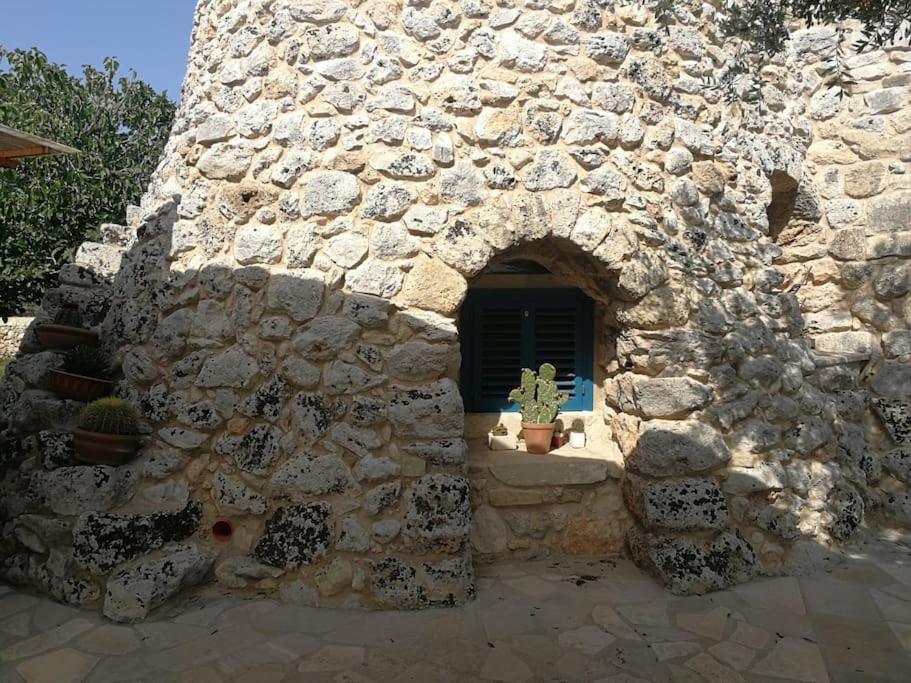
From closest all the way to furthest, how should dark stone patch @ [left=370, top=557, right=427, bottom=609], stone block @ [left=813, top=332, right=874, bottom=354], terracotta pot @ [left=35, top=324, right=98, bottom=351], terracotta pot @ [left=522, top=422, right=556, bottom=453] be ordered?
dark stone patch @ [left=370, top=557, right=427, bottom=609], terracotta pot @ [left=35, top=324, right=98, bottom=351], terracotta pot @ [left=522, top=422, right=556, bottom=453], stone block @ [left=813, top=332, right=874, bottom=354]

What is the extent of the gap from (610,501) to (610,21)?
3389 millimetres

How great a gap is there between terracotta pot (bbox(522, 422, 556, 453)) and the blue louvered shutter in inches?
21.3

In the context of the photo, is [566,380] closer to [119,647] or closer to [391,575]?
[391,575]

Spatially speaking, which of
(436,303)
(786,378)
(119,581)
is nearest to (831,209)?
(786,378)

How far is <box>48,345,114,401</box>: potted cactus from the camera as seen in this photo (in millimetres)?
4422

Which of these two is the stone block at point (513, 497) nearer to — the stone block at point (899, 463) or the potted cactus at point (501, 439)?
the potted cactus at point (501, 439)

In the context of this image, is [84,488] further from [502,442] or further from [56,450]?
[502,442]

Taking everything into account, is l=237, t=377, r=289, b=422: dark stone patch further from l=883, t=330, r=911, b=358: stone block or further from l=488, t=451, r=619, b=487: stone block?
l=883, t=330, r=911, b=358: stone block

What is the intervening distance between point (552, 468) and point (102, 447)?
2979 millimetres

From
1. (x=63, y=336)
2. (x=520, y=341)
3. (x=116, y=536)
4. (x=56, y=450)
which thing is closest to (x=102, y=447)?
(x=56, y=450)

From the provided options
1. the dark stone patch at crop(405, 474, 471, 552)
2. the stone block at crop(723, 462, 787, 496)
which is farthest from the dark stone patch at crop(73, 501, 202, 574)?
the stone block at crop(723, 462, 787, 496)

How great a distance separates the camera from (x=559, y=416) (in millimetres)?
5289

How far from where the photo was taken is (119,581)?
12.0ft

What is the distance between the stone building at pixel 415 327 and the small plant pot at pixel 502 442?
245mm
